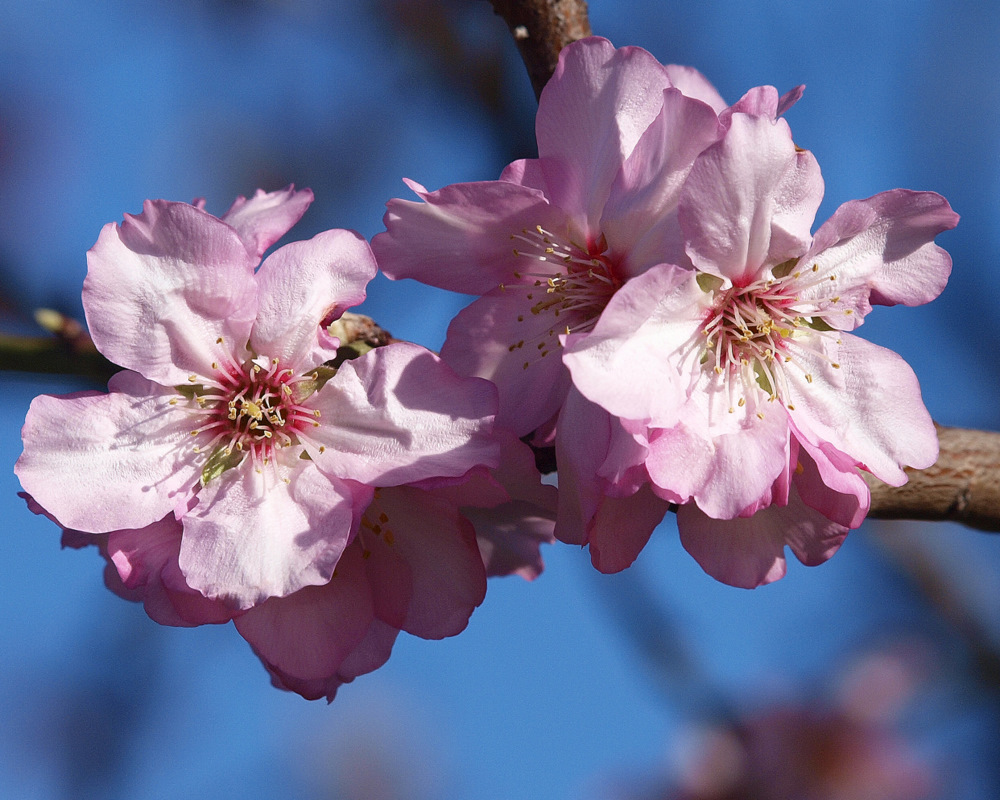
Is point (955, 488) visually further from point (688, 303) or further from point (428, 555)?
point (428, 555)

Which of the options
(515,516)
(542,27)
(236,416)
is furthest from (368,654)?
(542,27)

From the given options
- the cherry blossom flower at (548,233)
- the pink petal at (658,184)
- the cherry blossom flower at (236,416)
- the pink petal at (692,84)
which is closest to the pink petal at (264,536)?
the cherry blossom flower at (236,416)

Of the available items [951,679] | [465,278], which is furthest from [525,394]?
[951,679]

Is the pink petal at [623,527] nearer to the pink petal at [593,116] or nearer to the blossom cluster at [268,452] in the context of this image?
the blossom cluster at [268,452]

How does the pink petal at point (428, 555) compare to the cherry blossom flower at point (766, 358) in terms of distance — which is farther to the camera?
the pink petal at point (428, 555)

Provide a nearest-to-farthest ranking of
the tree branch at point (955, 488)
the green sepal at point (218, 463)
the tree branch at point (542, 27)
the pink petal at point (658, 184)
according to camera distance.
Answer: the pink petal at point (658, 184) → the green sepal at point (218, 463) → the tree branch at point (955, 488) → the tree branch at point (542, 27)

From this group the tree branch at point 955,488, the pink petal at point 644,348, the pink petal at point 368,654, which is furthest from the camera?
the tree branch at point 955,488
